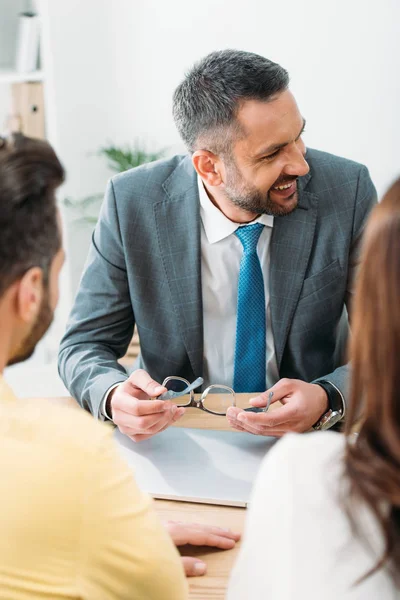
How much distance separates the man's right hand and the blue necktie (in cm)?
32

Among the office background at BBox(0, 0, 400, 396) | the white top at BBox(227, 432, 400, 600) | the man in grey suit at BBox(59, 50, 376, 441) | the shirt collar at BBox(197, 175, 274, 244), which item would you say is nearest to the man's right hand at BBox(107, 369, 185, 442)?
the man in grey suit at BBox(59, 50, 376, 441)

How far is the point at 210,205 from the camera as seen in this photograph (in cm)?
185

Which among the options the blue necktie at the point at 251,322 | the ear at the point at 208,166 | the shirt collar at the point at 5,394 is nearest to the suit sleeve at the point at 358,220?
the blue necktie at the point at 251,322

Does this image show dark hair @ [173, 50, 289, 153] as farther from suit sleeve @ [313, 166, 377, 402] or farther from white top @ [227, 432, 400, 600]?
white top @ [227, 432, 400, 600]

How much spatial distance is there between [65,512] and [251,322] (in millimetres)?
1021

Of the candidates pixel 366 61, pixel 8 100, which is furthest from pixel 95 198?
pixel 366 61

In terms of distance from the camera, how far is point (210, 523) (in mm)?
1225

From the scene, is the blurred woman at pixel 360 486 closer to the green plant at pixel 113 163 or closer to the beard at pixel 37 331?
the beard at pixel 37 331

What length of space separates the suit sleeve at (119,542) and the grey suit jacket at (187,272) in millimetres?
859

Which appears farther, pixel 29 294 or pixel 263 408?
pixel 263 408

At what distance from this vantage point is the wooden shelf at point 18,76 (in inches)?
135

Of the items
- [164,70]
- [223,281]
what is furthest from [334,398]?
[164,70]

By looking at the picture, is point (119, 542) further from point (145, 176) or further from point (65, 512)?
point (145, 176)

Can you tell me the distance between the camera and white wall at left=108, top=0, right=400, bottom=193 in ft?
10.6
